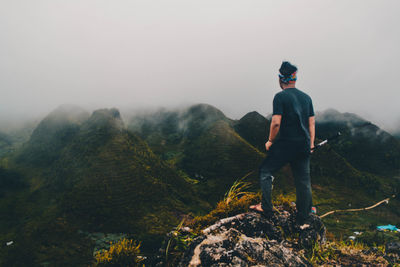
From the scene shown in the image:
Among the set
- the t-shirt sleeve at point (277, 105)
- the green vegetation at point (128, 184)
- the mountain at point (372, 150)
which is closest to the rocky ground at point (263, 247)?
the t-shirt sleeve at point (277, 105)

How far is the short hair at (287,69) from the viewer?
3.81 metres

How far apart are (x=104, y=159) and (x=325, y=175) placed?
99.9 metres

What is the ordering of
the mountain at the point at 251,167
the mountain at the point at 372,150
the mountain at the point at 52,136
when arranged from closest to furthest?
the mountain at the point at 251,167
the mountain at the point at 52,136
the mountain at the point at 372,150

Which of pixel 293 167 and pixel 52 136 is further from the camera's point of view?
pixel 52 136

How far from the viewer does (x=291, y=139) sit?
12.1 feet

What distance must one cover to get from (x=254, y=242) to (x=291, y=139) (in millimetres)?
1876

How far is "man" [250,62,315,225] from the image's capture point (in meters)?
3.69

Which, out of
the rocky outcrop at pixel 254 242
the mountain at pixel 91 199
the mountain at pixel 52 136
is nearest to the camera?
the rocky outcrop at pixel 254 242

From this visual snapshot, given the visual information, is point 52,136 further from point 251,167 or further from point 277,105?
point 277,105

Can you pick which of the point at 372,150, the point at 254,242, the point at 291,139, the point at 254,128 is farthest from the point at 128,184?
the point at 372,150

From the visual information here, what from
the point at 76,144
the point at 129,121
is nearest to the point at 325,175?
the point at 76,144

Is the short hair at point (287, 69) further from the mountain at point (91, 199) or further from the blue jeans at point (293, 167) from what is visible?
the mountain at point (91, 199)

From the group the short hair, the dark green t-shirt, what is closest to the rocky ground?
the dark green t-shirt

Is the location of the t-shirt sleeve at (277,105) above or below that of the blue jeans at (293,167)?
above
